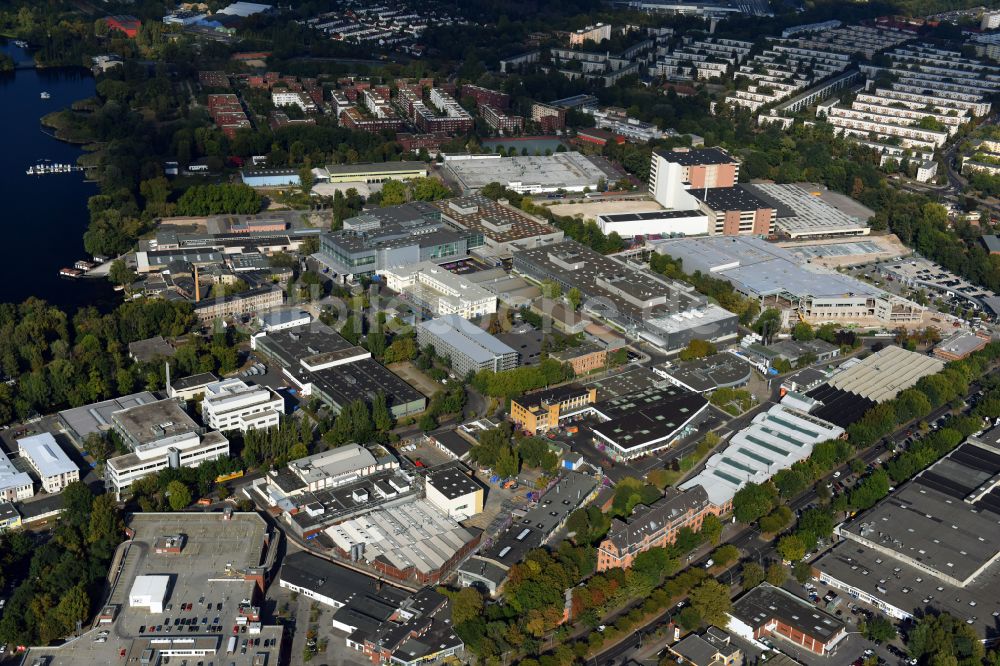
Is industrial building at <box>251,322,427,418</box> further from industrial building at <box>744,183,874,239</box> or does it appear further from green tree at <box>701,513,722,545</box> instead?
industrial building at <box>744,183,874,239</box>

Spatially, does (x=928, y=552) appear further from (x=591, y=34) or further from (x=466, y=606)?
(x=591, y=34)

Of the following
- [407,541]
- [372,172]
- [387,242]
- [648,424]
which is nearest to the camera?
[407,541]

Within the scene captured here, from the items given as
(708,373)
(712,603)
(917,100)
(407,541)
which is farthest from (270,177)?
(917,100)

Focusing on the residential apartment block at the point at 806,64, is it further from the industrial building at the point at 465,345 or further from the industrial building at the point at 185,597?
the industrial building at the point at 185,597

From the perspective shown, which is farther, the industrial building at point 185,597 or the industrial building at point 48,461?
the industrial building at point 48,461

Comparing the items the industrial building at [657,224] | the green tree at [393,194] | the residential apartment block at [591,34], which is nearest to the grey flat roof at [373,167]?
the green tree at [393,194]

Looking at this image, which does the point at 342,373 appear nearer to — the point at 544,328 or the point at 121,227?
the point at 544,328
